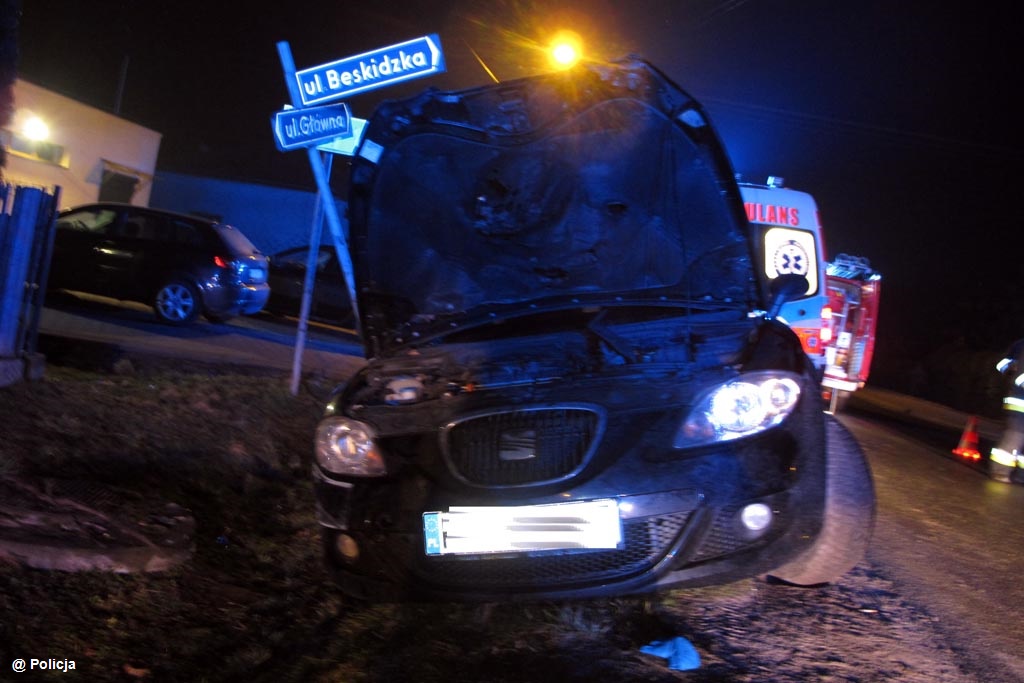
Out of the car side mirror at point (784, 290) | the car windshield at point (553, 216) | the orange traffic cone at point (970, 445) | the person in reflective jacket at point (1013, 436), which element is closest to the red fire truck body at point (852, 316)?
the orange traffic cone at point (970, 445)

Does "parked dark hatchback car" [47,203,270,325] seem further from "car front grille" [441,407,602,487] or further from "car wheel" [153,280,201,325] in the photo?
"car front grille" [441,407,602,487]

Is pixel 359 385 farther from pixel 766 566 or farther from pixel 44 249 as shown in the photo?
pixel 44 249

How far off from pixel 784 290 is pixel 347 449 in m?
2.13

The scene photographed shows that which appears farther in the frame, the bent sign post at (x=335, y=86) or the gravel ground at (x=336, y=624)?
the bent sign post at (x=335, y=86)

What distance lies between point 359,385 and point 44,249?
3.92 m

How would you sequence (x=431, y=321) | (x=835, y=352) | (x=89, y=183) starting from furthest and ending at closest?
1. (x=89, y=183)
2. (x=835, y=352)
3. (x=431, y=321)

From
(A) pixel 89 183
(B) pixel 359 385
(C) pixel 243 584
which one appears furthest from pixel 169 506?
(A) pixel 89 183

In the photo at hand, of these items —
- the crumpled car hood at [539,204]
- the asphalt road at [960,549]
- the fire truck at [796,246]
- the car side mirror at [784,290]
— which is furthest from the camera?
the fire truck at [796,246]

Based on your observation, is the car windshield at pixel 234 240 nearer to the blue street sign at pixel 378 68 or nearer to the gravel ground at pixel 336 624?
the blue street sign at pixel 378 68

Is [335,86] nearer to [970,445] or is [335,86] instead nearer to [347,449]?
[347,449]

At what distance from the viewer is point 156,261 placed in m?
10.8

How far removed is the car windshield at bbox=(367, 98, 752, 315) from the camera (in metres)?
4.28

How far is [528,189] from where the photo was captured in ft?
15.3

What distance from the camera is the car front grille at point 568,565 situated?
300 centimetres
